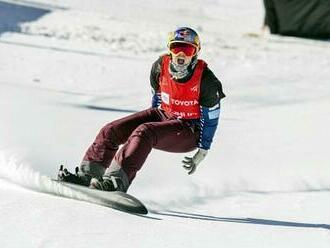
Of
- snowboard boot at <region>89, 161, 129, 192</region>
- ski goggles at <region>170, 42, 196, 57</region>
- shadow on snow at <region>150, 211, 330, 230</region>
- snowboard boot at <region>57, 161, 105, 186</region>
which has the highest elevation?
ski goggles at <region>170, 42, 196, 57</region>

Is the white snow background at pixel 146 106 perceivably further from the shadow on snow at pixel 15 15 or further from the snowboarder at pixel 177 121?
the snowboarder at pixel 177 121

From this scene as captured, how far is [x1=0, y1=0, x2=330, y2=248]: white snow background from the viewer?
16.2 feet

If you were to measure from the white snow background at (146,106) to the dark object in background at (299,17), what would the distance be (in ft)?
1.22

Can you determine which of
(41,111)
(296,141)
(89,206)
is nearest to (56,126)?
(41,111)

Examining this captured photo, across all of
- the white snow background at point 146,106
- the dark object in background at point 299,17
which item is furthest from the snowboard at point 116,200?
the dark object in background at point 299,17

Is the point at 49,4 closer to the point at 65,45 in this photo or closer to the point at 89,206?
the point at 65,45

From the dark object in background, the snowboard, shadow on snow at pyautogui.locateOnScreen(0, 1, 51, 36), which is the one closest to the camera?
the snowboard

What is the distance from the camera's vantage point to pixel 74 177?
5.79 m

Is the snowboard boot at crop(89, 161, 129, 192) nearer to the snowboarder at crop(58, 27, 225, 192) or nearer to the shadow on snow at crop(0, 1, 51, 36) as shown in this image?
the snowboarder at crop(58, 27, 225, 192)

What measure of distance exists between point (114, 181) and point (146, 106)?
538 centimetres

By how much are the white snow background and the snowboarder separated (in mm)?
378

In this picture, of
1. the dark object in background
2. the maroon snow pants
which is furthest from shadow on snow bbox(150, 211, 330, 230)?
the dark object in background

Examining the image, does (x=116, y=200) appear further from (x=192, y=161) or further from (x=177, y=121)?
(x=177, y=121)

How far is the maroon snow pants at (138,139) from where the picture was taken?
5.49 metres
